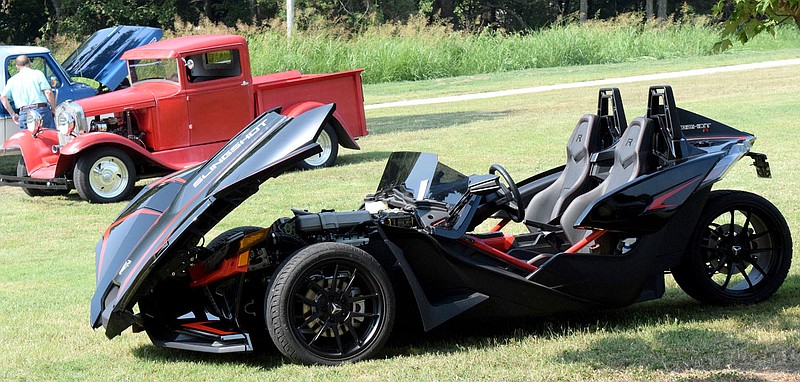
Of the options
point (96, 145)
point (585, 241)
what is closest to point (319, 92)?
point (96, 145)

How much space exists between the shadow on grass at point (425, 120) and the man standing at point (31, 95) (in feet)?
21.2

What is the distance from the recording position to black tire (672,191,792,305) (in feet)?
21.2

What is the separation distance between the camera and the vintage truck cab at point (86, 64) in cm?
1677

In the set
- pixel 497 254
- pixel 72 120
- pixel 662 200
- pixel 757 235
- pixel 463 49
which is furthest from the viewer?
pixel 463 49

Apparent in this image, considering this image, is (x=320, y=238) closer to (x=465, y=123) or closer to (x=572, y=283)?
(x=572, y=283)

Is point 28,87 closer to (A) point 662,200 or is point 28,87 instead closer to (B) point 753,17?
(A) point 662,200

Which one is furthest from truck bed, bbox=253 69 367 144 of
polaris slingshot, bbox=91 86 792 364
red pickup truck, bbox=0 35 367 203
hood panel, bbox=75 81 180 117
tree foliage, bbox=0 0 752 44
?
tree foliage, bbox=0 0 752 44

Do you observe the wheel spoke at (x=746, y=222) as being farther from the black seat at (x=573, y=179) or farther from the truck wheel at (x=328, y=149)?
the truck wheel at (x=328, y=149)

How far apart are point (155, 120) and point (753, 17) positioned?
9.67 metres

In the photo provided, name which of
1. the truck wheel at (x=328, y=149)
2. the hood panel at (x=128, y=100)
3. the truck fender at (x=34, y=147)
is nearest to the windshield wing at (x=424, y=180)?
the hood panel at (x=128, y=100)

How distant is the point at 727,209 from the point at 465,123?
14032 millimetres

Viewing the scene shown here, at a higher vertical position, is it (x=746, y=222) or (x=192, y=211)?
(x=192, y=211)

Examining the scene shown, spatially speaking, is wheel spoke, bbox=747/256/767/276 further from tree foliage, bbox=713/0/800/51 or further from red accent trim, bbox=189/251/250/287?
red accent trim, bbox=189/251/250/287

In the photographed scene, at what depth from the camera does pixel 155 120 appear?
14062mm
